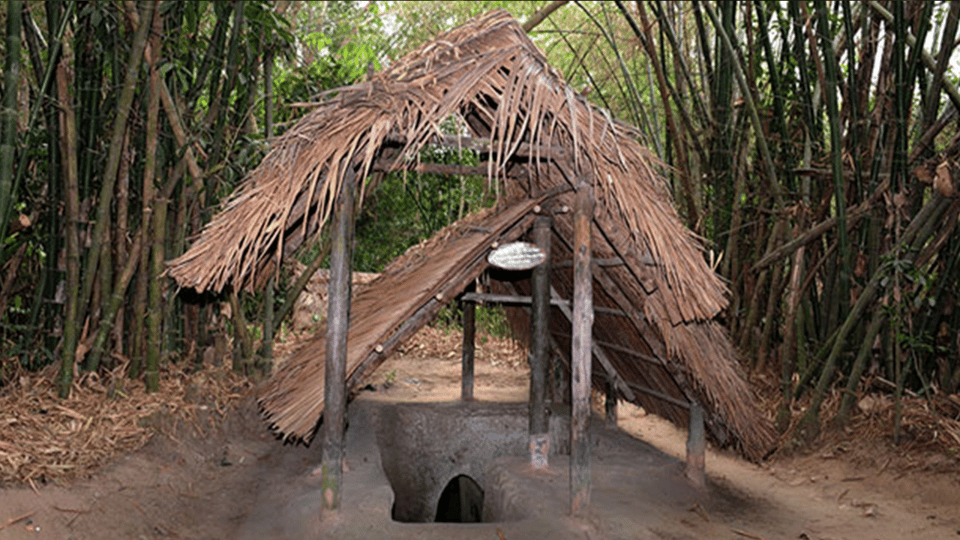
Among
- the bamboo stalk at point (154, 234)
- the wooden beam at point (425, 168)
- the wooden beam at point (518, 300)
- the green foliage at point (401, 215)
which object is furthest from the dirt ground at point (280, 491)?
the green foliage at point (401, 215)

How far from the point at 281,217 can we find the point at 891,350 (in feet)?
13.1

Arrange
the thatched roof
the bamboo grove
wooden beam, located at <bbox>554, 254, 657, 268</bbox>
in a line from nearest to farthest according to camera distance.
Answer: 1. the thatched roof
2. wooden beam, located at <bbox>554, 254, 657, 268</bbox>
3. the bamboo grove

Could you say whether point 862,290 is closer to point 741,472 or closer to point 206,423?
point 741,472

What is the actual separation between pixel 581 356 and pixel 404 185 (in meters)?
1.25

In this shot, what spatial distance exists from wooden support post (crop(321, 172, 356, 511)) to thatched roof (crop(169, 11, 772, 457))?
0.40 feet

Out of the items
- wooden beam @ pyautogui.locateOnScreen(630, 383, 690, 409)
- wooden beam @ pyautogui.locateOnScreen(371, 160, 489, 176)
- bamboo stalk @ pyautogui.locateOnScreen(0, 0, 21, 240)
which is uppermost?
bamboo stalk @ pyautogui.locateOnScreen(0, 0, 21, 240)

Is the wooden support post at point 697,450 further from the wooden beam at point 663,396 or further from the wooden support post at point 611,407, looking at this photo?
the wooden support post at point 611,407

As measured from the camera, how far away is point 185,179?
492 cm

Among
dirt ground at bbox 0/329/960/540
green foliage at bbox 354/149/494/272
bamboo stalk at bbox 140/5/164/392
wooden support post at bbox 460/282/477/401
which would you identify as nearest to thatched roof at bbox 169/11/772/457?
dirt ground at bbox 0/329/960/540

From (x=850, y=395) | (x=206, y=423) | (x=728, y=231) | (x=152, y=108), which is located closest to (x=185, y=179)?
(x=152, y=108)

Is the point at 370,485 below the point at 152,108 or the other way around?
below

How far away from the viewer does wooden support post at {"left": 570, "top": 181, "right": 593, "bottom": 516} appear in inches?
143

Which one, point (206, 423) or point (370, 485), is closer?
point (370, 485)

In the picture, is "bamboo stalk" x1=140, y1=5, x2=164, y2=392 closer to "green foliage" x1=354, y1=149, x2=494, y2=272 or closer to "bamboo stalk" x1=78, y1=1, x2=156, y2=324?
"bamboo stalk" x1=78, y1=1, x2=156, y2=324
